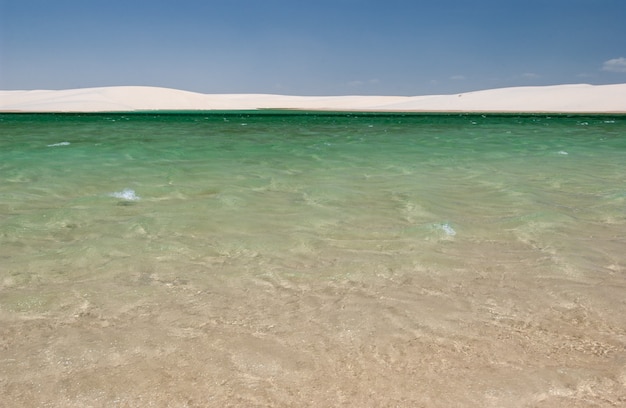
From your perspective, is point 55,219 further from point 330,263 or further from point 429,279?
point 429,279

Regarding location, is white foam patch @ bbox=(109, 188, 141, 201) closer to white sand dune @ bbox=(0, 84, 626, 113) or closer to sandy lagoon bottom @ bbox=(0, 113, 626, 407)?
sandy lagoon bottom @ bbox=(0, 113, 626, 407)

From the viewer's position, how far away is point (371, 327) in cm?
358

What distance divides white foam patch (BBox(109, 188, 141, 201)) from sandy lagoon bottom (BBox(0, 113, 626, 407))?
0.06 m

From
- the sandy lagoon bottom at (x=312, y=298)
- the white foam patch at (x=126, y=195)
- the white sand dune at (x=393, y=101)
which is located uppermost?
the white sand dune at (x=393, y=101)

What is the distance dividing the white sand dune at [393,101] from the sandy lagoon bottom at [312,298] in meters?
96.0

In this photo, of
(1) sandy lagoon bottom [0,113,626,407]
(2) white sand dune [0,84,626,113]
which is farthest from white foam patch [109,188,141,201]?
(2) white sand dune [0,84,626,113]

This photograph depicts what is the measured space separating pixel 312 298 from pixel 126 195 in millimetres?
5468

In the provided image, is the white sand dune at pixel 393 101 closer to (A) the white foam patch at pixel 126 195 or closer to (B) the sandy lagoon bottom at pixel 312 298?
(B) the sandy lagoon bottom at pixel 312 298

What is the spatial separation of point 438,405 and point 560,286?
86.4 inches

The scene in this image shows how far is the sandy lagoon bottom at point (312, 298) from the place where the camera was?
2877mm

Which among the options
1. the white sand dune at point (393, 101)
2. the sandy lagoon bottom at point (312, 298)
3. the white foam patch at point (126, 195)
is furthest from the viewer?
the white sand dune at point (393, 101)

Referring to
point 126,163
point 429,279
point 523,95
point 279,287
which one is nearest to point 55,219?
point 279,287

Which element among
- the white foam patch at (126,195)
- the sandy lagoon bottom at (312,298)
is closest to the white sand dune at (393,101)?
the sandy lagoon bottom at (312,298)

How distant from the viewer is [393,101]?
159 m
